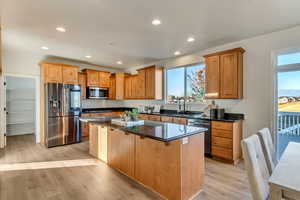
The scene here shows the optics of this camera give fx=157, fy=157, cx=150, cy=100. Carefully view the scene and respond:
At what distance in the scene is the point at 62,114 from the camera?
15.2 ft

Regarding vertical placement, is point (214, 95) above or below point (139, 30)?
below

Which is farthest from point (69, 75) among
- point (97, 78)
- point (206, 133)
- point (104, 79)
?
point (206, 133)

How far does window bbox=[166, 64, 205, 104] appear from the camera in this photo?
183 inches

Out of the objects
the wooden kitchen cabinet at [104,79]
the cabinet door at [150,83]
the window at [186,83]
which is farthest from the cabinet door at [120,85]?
the window at [186,83]

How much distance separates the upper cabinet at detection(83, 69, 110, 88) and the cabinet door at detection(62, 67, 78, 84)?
65 cm

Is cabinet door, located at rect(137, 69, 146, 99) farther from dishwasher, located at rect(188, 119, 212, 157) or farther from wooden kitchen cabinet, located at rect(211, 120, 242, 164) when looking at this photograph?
wooden kitchen cabinet, located at rect(211, 120, 242, 164)

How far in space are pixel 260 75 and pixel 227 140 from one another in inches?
62.3

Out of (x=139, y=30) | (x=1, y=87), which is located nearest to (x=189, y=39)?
(x=139, y=30)

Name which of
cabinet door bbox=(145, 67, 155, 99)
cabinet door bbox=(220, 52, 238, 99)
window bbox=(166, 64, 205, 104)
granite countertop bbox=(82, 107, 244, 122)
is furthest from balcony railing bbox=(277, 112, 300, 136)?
cabinet door bbox=(145, 67, 155, 99)

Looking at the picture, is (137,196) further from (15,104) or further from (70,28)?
(15,104)

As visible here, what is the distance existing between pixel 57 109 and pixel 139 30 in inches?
130

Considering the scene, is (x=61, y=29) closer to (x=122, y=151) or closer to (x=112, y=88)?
(x=122, y=151)

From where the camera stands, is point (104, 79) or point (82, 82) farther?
point (104, 79)

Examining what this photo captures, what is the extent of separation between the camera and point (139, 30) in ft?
10.2
